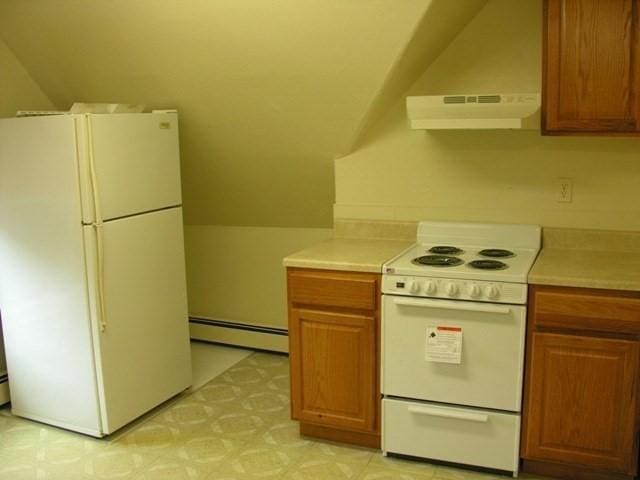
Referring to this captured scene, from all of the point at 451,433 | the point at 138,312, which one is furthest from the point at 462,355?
the point at 138,312

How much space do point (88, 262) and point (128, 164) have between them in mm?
496

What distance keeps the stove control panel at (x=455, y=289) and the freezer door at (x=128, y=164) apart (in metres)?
1.26

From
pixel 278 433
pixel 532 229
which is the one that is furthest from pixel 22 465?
pixel 532 229

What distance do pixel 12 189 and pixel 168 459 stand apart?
144 cm

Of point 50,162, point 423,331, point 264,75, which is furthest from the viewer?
point 264,75

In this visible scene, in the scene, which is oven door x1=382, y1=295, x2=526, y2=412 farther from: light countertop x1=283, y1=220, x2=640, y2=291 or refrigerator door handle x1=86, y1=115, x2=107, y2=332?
refrigerator door handle x1=86, y1=115, x2=107, y2=332

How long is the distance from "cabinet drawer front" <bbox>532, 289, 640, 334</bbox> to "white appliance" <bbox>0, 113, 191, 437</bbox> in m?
1.84

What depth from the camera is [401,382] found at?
279cm

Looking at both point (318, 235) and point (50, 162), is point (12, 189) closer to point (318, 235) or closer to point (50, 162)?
point (50, 162)

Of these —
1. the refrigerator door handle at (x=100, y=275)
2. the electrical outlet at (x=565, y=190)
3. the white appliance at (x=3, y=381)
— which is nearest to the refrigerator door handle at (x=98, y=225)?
the refrigerator door handle at (x=100, y=275)

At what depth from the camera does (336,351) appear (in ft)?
9.50

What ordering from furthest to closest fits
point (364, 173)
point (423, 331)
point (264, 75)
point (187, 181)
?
point (187, 181) → point (364, 173) → point (264, 75) → point (423, 331)

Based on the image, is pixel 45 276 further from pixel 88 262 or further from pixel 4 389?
pixel 4 389

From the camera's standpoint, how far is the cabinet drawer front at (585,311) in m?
2.42
